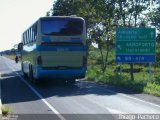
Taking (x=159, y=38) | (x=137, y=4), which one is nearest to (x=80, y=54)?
(x=137, y=4)

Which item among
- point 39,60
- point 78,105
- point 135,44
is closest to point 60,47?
point 39,60

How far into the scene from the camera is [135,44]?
1035 inches

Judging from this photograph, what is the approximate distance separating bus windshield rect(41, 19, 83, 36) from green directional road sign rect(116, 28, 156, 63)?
11.1 feet

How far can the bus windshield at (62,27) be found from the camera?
23406 millimetres

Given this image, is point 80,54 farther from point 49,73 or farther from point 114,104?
point 114,104

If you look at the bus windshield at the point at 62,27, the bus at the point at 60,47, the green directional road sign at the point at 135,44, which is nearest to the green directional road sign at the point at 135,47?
the green directional road sign at the point at 135,44

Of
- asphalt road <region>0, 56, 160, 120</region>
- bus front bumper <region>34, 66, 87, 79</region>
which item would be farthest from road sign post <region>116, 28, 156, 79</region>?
asphalt road <region>0, 56, 160, 120</region>

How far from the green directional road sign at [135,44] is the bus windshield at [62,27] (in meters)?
3.38

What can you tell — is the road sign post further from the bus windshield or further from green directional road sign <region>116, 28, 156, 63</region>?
the bus windshield

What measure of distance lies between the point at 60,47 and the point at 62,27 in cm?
104

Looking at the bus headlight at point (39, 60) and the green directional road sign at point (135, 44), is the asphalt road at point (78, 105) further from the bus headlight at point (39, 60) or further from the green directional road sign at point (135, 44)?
the green directional road sign at point (135, 44)

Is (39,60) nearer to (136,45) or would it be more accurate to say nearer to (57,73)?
(57,73)

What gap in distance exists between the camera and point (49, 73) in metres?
23.7

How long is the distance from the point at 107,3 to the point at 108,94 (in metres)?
12.1
